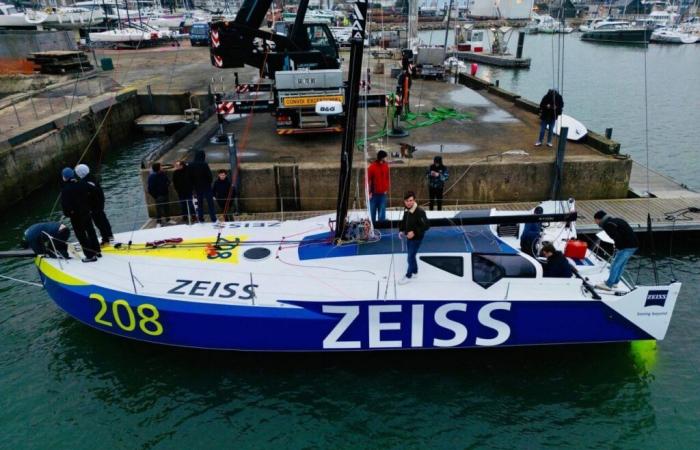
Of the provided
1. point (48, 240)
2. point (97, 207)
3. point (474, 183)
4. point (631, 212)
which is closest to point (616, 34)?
point (631, 212)

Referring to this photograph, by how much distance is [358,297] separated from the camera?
6.29 metres

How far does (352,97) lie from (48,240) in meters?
5.00

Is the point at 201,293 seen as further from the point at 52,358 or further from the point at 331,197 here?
the point at 331,197

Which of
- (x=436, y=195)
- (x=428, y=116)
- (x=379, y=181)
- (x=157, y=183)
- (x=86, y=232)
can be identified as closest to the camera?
(x=86, y=232)

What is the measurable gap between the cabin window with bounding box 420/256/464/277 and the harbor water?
4.39 ft

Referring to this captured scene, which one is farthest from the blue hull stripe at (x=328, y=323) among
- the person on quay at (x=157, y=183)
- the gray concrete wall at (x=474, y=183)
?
the gray concrete wall at (x=474, y=183)

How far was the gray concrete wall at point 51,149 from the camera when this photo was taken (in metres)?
13.4

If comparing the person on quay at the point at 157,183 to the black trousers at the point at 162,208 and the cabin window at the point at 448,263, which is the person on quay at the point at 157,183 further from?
the cabin window at the point at 448,263

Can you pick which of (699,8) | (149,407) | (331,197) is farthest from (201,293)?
(699,8)

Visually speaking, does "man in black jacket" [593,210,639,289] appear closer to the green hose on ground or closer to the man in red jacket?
the man in red jacket

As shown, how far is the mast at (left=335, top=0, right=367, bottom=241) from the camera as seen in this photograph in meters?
6.15

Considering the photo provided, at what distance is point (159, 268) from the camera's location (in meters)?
7.04

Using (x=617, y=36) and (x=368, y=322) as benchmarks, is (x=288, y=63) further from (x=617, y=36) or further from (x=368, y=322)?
(x=617, y=36)

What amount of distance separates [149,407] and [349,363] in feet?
8.99
